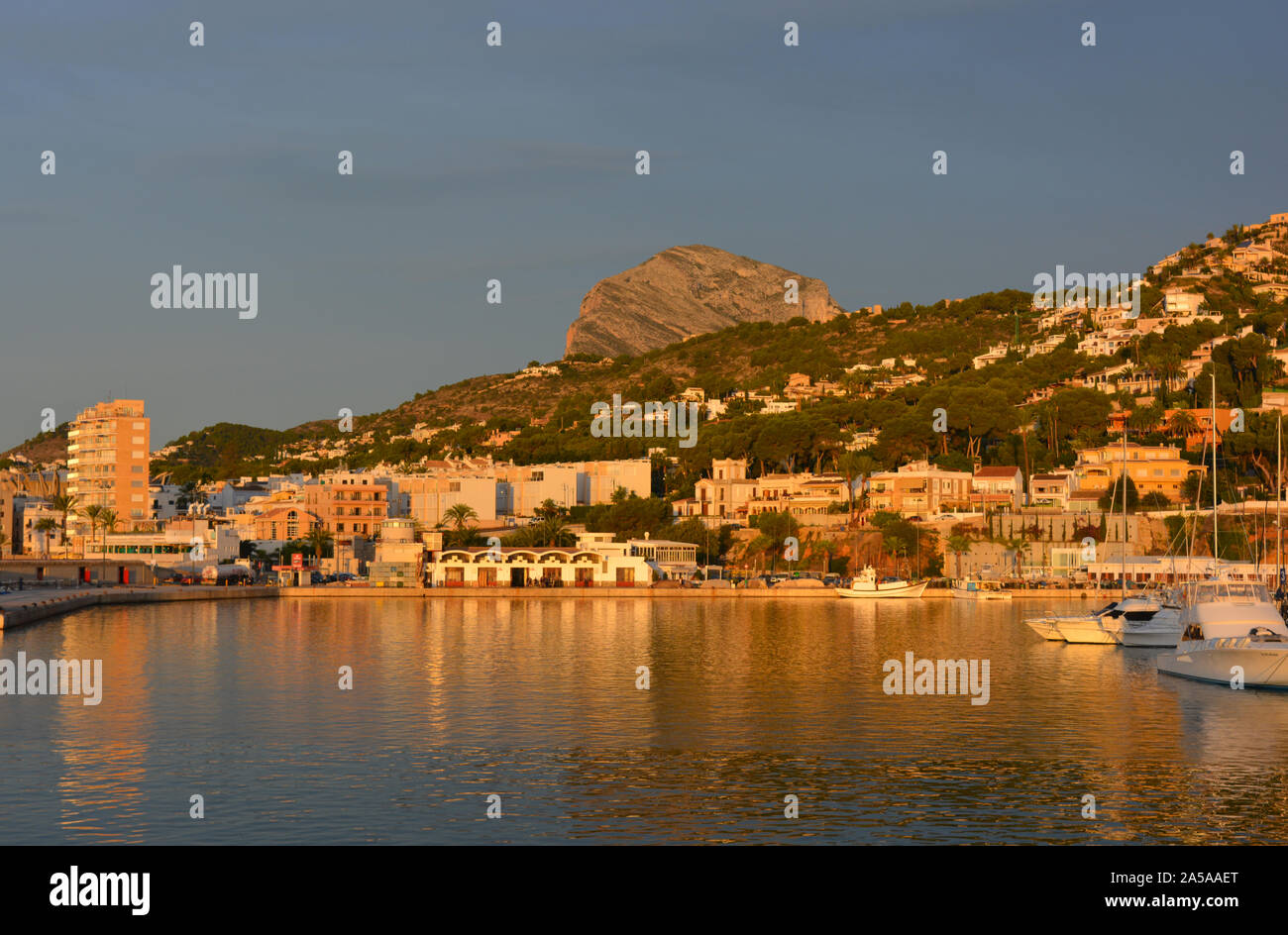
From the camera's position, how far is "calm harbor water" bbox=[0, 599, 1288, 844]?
1002 inches

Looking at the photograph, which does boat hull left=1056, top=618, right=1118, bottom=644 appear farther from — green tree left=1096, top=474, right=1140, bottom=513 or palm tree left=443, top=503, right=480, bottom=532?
palm tree left=443, top=503, right=480, bottom=532

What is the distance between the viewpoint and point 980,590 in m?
111

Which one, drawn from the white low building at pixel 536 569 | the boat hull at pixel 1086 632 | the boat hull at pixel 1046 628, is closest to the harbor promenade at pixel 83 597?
the white low building at pixel 536 569

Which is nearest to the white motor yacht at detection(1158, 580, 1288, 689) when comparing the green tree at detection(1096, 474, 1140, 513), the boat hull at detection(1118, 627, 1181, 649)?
the boat hull at detection(1118, 627, 1181, 649)

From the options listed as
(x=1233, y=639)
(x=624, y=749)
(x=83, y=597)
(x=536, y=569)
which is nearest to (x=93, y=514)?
(x=83, y=597)

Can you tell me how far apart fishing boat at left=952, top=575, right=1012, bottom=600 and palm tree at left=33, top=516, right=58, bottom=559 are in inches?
3738

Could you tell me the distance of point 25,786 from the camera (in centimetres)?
2841

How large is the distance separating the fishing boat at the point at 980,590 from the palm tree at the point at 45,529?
311 ft

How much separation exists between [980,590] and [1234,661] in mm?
65352

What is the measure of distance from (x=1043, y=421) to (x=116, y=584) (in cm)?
10621

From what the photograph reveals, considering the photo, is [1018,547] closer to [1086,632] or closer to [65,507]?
[1086,632]

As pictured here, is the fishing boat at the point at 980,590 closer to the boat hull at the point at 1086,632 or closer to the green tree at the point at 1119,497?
the green tree at the point at 1119,497
